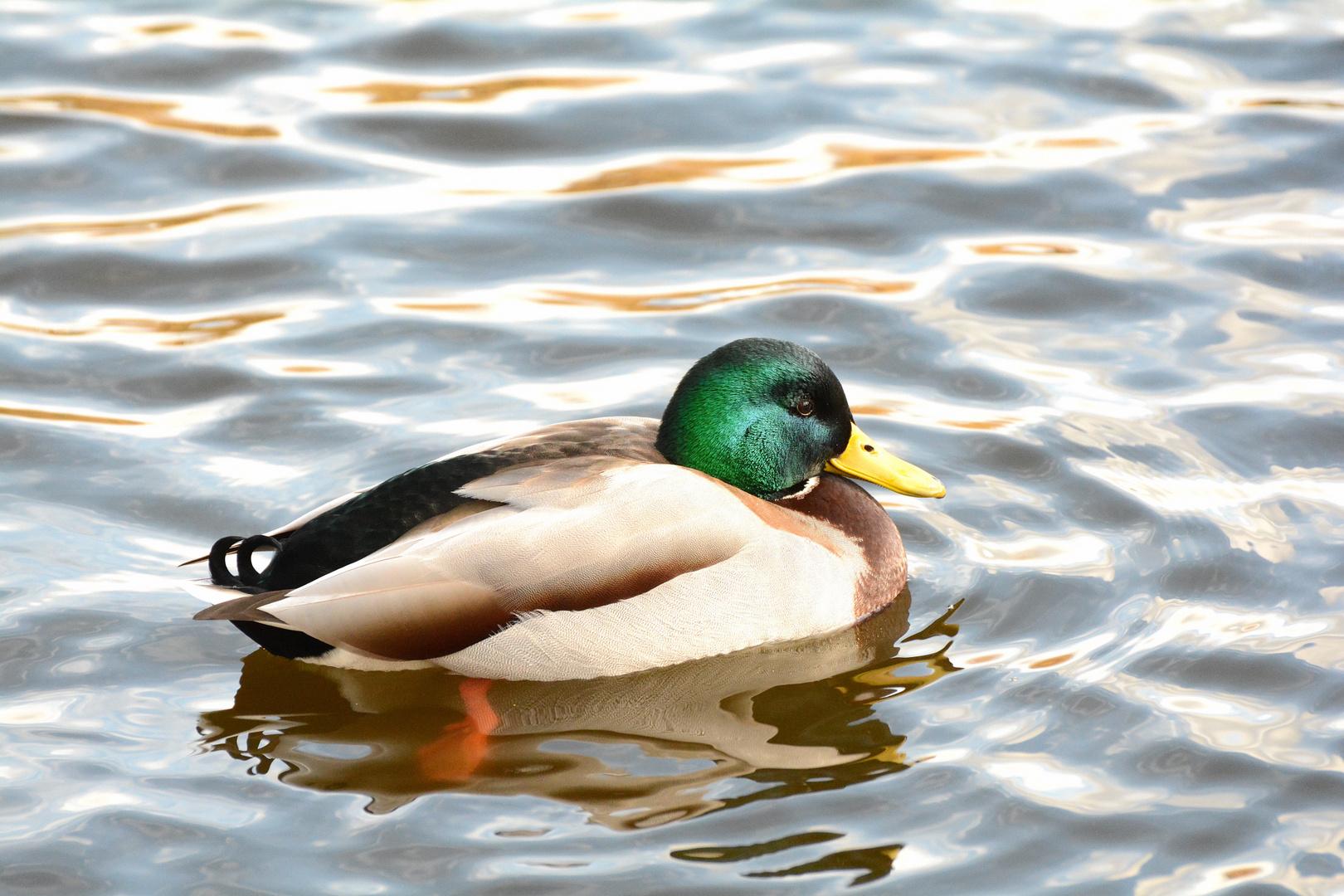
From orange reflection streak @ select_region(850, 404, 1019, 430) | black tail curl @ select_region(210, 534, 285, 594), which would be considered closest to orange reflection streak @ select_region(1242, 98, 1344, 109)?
orange reflection streak @ select_region(850, 404, 1019, 430)

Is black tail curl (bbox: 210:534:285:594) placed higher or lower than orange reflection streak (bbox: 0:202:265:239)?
lower

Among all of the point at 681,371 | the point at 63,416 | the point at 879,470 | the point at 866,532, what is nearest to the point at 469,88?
the point at 681,371

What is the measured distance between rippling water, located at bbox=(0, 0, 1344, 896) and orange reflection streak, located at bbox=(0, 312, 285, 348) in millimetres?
36

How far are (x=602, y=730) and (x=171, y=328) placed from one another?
3.41 meters

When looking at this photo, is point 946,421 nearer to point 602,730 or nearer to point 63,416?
point 602,730

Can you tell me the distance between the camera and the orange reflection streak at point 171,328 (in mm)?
7703

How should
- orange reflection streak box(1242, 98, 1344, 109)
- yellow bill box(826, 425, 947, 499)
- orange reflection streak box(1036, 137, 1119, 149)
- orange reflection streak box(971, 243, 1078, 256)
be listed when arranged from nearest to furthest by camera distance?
yellow bill box(826, 425, 947, 499)
orange reflection streak box(971, 243, 1078, 256)
orange reflection streak box(1036, 137, 1119, 149)
orange reflection streak box(1242, 98, 1344, 109)

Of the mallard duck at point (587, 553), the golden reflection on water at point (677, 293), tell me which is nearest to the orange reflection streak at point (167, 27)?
the golden reflection on water at point (677, 293)

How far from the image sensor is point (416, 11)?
1091 centimetres

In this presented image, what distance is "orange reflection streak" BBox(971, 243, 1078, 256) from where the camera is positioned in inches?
333

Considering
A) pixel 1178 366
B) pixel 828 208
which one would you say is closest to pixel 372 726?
pixel 1178 366

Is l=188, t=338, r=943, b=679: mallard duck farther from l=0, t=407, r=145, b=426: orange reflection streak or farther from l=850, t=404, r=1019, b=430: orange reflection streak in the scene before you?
l=0, t=407, r=145, b=426: orange reflection streak

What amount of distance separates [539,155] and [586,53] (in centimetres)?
129

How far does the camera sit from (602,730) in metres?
5.34
